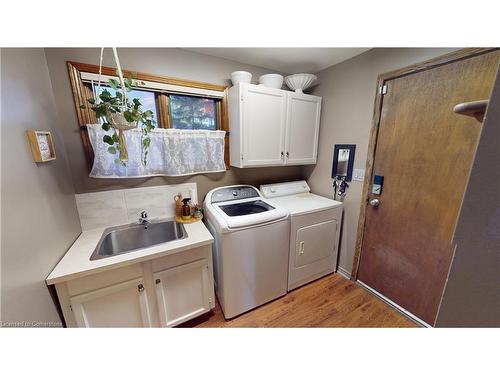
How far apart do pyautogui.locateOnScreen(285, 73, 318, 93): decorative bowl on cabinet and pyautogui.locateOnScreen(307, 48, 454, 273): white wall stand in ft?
0.93

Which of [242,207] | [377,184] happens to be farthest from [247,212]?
[377,184]

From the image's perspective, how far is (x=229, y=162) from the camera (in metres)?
2.00

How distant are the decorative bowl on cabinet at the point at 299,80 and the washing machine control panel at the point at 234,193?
4.05ft

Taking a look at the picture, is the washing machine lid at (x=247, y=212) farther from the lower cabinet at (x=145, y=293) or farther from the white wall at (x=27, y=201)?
the white wall at (x=27, y=201)

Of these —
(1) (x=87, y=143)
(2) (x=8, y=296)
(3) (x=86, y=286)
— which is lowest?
(3) (x=86, y=286)

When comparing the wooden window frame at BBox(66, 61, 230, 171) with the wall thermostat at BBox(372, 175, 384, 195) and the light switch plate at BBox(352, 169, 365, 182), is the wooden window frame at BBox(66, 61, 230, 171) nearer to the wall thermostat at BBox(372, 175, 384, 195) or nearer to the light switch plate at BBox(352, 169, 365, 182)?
the light switch plate at BBox(352, 169, 365, 182)

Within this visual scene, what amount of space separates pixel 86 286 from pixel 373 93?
2.65m

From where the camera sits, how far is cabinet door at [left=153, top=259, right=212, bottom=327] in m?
1.29

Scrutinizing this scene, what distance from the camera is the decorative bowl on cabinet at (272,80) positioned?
1800 mm

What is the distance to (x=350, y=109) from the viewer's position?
1843 millimetres

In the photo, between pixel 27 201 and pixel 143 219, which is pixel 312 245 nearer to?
pixel 143 219
